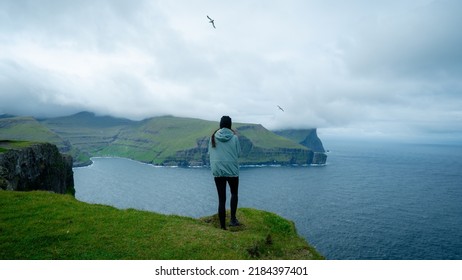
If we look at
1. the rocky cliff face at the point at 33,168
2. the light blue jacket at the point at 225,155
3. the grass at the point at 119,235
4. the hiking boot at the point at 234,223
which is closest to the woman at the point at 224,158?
the light blue jacket at the point at 225,155

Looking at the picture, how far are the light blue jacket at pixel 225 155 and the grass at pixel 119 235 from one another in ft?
9.41

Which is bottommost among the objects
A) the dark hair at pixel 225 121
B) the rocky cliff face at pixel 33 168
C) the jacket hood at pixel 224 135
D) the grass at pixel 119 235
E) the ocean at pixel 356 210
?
the ocean at pixel 356 210

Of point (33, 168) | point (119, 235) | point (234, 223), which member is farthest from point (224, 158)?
point (33, 168)

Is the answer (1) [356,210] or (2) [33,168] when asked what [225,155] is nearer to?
(2) [33,168]

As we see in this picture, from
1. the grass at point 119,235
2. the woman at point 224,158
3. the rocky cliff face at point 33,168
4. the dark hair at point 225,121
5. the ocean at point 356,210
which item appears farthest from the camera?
the ocean at point 356,210

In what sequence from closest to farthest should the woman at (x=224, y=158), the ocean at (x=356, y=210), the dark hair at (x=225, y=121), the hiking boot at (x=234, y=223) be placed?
the woman at (x=224, y=158) < the dark hair at (x=225, y=121) < the hiking boot at (x=234, y=223) < the ocean at (x=356, y=210)

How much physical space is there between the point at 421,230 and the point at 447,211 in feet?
123

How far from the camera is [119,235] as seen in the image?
1207 cm

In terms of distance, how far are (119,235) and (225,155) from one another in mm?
5957

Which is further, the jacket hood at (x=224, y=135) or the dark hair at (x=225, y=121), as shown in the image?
the dark hair at (x=225, y=121)

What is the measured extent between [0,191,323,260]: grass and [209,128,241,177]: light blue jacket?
287 centimetres

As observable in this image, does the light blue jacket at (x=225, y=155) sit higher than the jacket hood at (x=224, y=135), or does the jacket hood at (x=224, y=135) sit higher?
the jacket hood at (x=224, y=135)

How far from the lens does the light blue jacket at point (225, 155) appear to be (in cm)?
1384

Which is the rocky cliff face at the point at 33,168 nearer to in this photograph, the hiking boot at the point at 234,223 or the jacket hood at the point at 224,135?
the hiking boot at the point at 234,223
